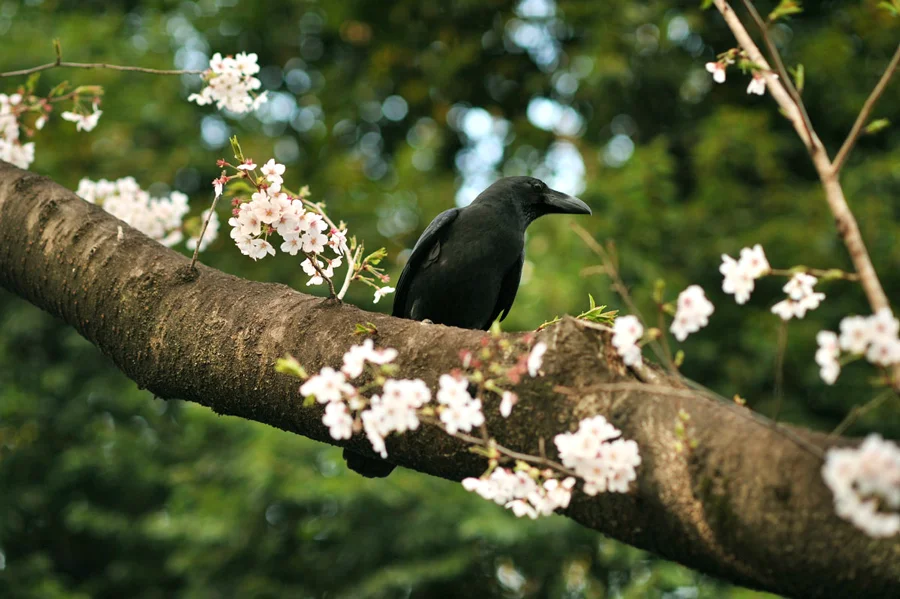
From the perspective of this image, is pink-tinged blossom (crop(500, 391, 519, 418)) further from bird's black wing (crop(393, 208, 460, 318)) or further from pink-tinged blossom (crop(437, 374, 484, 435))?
bird's black wing (crop(393, 208, 460, 318))

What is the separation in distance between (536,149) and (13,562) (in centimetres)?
629

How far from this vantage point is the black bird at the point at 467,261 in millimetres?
4059

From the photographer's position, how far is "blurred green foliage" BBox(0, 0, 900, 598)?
655cm

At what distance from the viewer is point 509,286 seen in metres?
4.45

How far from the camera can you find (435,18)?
33.8ft

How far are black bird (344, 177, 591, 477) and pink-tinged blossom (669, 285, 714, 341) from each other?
2400 mm

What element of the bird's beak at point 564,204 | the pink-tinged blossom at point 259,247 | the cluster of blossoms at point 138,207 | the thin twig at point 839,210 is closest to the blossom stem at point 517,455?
the thin twig at point 839,210

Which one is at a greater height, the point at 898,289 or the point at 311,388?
the point at 311,388

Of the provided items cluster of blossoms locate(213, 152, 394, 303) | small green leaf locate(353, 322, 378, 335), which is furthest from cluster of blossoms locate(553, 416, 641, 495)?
→ cluster of blossoms locate(213, 152, 394, 303)

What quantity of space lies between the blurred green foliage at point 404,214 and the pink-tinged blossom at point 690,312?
13.7ft

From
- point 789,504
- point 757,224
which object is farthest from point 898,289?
point 789,504

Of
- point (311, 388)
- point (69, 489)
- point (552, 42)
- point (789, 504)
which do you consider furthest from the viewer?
point (552, 42)

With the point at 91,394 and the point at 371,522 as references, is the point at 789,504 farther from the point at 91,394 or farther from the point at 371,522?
the point at 91,394

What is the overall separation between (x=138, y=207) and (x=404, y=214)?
4.23m
